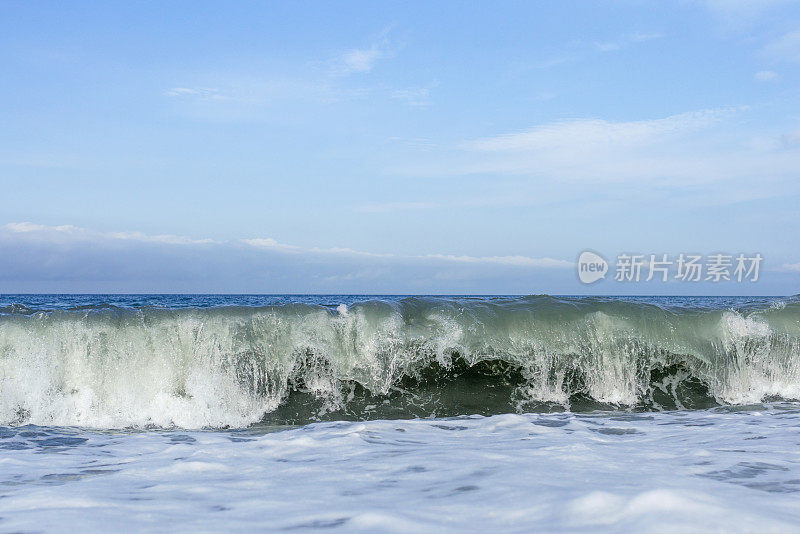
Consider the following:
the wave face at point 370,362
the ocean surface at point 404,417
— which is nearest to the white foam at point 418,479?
the ocean surface at point 404,417

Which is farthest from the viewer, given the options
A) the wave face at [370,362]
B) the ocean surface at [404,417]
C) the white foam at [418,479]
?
the wave face at [370,362]

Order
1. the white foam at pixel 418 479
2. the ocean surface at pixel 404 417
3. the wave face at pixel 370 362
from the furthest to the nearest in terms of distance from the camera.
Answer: the wave face at pixel 370 362 → the ocean surface at pixel 404 417 → the white foam at pixel 418 479

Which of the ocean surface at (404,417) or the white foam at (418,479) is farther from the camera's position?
the ocean surface at (404,417)

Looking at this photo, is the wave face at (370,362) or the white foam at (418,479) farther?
the wave face at (370,362)

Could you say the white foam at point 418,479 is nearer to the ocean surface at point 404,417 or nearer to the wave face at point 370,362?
the ocean surface at point 404,417

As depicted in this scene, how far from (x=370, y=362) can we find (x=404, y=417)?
959 mm

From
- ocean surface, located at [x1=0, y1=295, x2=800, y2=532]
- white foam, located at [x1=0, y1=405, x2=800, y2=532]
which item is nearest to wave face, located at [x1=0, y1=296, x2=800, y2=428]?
ocean surface, located at [x1=0, y1=295, x2=800, y2=532]

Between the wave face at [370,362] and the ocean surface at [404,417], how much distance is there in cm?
2

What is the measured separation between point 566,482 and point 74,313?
5.95m

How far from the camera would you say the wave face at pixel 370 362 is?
6078 millimetres

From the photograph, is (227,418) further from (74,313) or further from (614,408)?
(614,408)

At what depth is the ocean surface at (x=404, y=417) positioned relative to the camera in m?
2.46

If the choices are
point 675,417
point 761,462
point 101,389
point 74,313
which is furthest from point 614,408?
point 74,313

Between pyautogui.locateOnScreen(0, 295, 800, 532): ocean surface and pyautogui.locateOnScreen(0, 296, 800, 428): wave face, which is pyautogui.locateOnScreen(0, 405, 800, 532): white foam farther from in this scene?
pyautogui.locateOnScreen(0, 296, 800, 428): wave face
